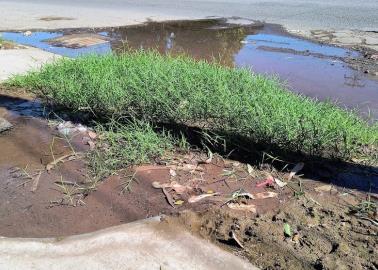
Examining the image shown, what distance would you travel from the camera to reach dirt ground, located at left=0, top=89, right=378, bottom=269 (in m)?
2.92

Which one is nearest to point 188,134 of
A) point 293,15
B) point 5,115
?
point 5,115

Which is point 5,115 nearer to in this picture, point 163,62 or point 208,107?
point 163,62

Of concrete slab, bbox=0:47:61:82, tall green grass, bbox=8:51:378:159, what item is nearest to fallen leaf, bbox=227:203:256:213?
tall green grass, bbox=8:51:378:159

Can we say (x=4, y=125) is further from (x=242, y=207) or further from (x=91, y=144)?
(x=242, y=207)

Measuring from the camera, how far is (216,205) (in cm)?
337

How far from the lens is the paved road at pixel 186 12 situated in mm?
10523

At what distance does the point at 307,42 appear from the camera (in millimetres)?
8828

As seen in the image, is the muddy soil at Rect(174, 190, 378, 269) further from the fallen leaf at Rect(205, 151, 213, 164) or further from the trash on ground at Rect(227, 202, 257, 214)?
the fallen leaf at Rect(205, 151, 213, 164)

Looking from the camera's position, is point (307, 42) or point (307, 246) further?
point (307, 42)

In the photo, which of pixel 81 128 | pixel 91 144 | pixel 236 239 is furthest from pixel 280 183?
pixel 81 128

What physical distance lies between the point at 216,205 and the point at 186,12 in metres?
9.78

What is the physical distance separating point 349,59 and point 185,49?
2822 mm

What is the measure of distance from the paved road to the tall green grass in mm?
5097

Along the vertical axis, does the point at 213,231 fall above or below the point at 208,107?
below
